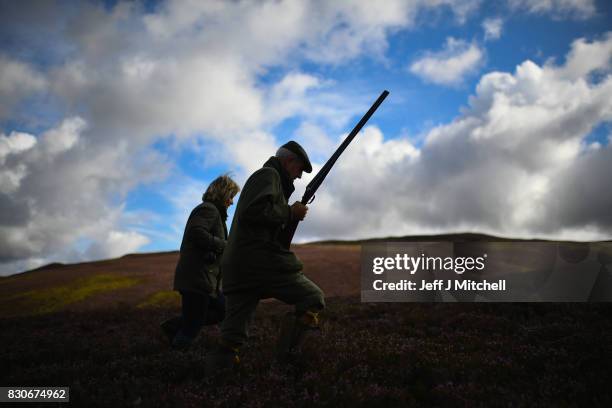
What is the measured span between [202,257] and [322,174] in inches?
108

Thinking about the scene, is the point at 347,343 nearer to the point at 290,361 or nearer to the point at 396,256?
the point at 290,361

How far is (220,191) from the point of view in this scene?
7.69 meters

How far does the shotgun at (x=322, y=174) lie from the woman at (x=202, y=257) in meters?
1.98

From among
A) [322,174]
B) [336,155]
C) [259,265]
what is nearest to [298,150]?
[322,174]

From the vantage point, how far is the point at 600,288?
12352 millimetres

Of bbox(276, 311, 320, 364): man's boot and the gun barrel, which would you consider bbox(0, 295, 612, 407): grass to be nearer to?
bbox(276, 311, 320, 364): man's boot

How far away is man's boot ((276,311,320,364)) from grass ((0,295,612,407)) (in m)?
0.21

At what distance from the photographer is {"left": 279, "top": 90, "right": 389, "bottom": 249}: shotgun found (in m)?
5.78

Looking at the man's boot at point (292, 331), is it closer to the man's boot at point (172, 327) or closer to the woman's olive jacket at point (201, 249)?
the woman's olive jacket at point (201, 249)

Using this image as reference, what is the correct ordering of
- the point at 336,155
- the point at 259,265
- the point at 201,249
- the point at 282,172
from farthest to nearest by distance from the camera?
1. the point at 201,249
2. the point at 336,155
3. the point at 282,172
4. the point at 259,265

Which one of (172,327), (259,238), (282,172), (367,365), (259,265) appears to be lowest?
(367,365)

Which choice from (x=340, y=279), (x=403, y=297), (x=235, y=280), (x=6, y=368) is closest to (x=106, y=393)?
(x=235, y=280)

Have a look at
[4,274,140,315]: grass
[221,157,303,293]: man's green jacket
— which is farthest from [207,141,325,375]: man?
[4,274,140,315]: grass

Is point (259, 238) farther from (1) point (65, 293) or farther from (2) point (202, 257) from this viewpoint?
(1) point (65, 293)
